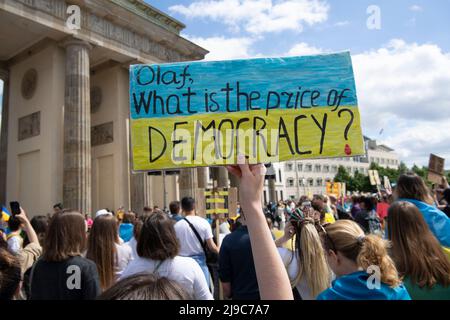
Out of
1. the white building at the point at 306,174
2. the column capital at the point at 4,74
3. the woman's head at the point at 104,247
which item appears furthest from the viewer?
the white building at the point at 306,174

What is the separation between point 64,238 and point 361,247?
84.9 inches

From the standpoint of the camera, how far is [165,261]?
8.86 feet

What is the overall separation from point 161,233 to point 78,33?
53.6ft

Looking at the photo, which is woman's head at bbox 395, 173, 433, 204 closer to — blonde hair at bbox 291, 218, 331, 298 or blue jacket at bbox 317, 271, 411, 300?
blonde hair at bbox 291, 218, 331, 298

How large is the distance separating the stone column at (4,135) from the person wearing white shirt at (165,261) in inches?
756

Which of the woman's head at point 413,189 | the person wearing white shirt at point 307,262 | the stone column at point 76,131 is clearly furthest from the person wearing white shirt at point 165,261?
the stone column at point 76,131

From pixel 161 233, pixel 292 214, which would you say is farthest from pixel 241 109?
pixel 161 233

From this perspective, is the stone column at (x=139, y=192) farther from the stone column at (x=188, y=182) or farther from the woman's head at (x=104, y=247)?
the woman's head at (x=104, y=247)

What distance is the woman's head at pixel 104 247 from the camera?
10.2 ft

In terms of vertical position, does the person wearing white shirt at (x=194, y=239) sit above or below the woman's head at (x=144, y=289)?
below

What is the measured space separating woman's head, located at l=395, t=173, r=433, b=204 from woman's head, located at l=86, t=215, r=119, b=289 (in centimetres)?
285

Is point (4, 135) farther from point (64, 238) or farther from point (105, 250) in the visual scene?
point (64, 238)

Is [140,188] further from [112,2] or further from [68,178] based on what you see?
[112,2]
